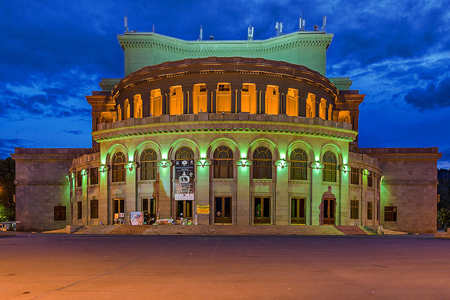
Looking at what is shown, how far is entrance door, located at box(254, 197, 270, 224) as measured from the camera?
43.6 metres

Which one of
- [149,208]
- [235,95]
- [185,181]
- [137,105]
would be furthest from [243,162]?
[137,105]

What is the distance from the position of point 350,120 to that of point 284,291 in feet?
177

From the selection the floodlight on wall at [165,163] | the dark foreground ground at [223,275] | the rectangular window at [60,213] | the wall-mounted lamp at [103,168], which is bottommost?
the rectangular window at [60,213]

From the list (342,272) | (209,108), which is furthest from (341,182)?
(342,272)

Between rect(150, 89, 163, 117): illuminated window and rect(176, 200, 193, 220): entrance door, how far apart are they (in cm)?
1123

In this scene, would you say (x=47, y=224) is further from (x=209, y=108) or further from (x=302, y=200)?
(x=302, y=200)

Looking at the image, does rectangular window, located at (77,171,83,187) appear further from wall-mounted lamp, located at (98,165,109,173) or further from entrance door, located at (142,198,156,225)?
entrance door, located at (142,198,156,225)

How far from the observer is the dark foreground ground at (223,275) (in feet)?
35.1

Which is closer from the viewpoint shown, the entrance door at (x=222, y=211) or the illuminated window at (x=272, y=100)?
the entrance door at (x=222, y=211)

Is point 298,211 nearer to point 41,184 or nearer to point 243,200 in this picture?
point 243,200

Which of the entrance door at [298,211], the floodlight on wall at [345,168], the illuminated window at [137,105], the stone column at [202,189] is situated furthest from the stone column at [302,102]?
the illuminated window at [137,105]

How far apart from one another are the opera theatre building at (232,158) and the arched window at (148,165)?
0.11 meters

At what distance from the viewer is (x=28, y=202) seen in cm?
6088

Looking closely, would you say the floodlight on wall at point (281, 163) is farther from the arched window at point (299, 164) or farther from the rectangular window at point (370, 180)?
the rectangular window at point (370, 180)
